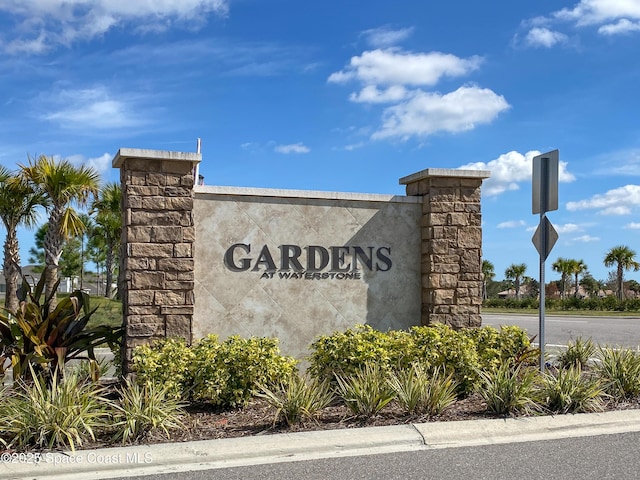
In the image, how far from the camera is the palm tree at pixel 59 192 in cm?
2164

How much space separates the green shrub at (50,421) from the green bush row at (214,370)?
1.06 meters

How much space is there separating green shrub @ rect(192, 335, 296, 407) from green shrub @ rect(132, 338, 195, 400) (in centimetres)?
12

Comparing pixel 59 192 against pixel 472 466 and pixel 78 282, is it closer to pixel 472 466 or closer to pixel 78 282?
pixel 472 466

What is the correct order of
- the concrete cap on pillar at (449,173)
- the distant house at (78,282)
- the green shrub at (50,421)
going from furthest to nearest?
the distant house at (78,282)
the concrete cap on pillar at (449,173)
the green shrub at (50,421)

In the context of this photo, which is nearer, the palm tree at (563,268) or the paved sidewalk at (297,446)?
the paved sidewalk at (297,446)

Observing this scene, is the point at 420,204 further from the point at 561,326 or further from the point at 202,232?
the point at 561,326

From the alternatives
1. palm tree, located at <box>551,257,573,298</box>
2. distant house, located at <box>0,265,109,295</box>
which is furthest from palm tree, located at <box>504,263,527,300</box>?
distant house, located at <box>0,265,109,295</box>

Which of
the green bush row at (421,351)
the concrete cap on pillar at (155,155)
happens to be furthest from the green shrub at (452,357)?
the concrete cap on pillar at (155,155)

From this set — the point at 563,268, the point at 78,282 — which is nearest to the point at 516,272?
the point at 563,268

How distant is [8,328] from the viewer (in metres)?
8.16

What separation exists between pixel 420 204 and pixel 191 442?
5.51m

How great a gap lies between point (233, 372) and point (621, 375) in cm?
510

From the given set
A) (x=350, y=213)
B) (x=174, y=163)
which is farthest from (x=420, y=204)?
(x=174, y=163)

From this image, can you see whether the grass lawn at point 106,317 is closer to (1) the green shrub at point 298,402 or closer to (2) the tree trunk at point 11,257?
(2) the tree trunk at point 11,257
